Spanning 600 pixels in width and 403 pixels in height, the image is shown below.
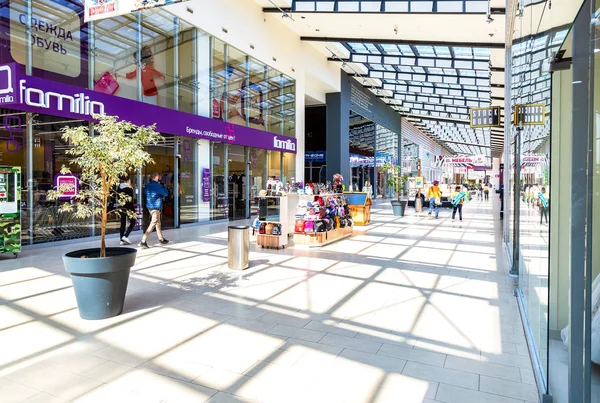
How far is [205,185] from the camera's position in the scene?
13.3 meters

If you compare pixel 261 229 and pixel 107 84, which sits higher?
pixel 107 84

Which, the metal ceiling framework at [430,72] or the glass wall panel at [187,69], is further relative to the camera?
the metal ceiling framework at [430,72]

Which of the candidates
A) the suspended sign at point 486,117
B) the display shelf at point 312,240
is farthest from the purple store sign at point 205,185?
the suspended sign at point 486,117

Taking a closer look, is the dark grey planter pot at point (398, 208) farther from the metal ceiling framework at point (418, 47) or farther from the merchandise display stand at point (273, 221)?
the merchandise display stand at point (273, 221)

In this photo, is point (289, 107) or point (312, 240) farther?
point (289, 107)

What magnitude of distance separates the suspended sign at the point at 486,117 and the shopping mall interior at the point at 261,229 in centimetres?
7

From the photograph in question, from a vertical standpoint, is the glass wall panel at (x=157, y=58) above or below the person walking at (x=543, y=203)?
above

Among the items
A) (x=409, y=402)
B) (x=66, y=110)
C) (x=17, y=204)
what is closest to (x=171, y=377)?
(x=409, y=402)

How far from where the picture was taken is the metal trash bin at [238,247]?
21.0ft

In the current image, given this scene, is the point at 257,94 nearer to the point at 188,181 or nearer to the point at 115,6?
the point at 188,181

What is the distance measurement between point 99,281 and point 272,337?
178 cm

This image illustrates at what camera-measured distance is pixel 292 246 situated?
8.86 meters

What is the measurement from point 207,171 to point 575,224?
12379mm

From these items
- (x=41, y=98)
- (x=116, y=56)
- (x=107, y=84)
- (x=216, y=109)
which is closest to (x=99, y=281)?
(x=41, y=98)
